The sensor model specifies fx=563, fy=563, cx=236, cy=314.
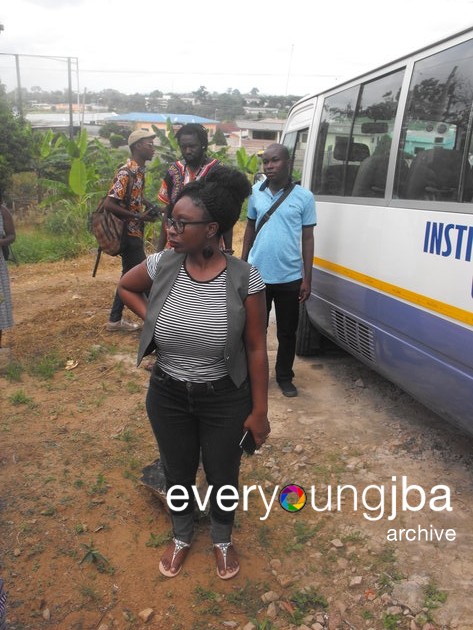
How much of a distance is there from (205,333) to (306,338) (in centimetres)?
313

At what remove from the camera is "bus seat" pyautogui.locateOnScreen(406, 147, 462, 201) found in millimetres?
2829

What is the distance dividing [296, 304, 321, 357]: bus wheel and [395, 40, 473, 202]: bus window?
6.80ft

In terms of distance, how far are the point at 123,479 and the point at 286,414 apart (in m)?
1.35

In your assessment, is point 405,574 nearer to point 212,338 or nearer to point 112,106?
point 212,338

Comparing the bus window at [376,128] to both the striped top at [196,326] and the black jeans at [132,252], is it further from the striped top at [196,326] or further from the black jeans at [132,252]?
the black jeans at [132,252]

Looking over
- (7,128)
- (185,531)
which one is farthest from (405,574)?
(7,128)

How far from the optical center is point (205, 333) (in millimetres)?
2225

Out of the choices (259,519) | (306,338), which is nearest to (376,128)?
(306,338)

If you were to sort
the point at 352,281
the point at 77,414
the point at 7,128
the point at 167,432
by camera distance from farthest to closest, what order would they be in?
the point at 7,128
the point at 77,414
the point at 352,281
the point at 167,432

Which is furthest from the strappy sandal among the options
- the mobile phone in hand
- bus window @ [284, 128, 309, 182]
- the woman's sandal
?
bus window @ [284, 128, 309, 182]

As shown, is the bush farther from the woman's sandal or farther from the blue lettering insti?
the woman's sandal

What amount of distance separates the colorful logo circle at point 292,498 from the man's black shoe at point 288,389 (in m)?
1.23

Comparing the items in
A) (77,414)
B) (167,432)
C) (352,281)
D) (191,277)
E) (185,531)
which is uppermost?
(191,277)

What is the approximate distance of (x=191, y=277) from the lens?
7.54 feet
